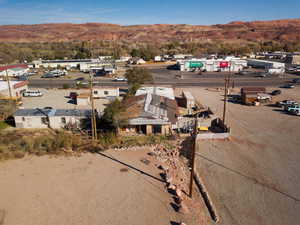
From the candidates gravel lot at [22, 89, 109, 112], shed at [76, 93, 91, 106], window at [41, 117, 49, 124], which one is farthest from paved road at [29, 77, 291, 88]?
window at [41, 117, 49, 124]

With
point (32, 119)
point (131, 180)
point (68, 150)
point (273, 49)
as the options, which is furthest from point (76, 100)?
point (273, 49)

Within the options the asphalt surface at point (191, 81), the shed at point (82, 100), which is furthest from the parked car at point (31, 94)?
the shed at point (82, 100)

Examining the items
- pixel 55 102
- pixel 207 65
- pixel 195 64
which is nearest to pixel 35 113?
pixel 55 102

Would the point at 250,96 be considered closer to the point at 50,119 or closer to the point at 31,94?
the point at 50,119

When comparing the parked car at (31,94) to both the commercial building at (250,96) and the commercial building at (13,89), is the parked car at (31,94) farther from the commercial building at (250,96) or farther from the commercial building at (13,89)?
the commercial building at (250,96)

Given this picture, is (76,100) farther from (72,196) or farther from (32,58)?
(32,58)

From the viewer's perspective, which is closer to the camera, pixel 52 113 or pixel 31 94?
pixel 52 113
